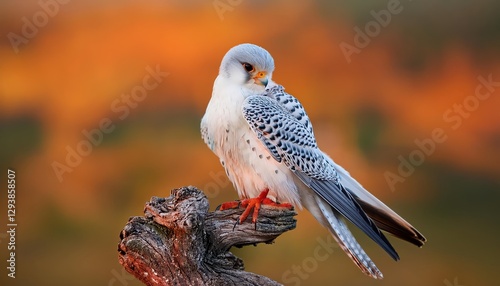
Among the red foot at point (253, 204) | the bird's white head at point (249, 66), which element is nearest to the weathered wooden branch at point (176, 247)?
the red foot at point (253, 204)

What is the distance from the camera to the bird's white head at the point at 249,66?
2898 mm

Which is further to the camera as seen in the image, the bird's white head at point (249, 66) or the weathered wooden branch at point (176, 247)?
the bird's white head at point (249, 66)

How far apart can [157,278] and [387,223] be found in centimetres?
122

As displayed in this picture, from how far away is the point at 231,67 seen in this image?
3002 mm

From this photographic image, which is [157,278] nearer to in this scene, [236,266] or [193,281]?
[193,281]

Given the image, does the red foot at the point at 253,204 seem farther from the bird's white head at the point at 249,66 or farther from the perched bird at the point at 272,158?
the bird's white head at the point at 249,66

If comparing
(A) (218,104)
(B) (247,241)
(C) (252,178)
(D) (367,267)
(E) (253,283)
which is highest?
(A) (218,104)

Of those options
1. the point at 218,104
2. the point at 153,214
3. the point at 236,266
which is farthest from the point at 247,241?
the point at 218,104

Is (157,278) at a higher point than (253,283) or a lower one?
higher

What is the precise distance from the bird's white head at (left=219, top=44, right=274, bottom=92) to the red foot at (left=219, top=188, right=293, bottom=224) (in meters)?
0.55

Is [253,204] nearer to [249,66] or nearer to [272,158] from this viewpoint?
[272,158]

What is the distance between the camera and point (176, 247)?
2713 mm

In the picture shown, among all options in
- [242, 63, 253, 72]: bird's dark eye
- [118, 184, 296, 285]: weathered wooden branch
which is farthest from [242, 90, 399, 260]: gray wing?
[118, 184, 296, 285]: weathered wooden branch

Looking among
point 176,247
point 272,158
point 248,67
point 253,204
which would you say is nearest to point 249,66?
point 248,67
